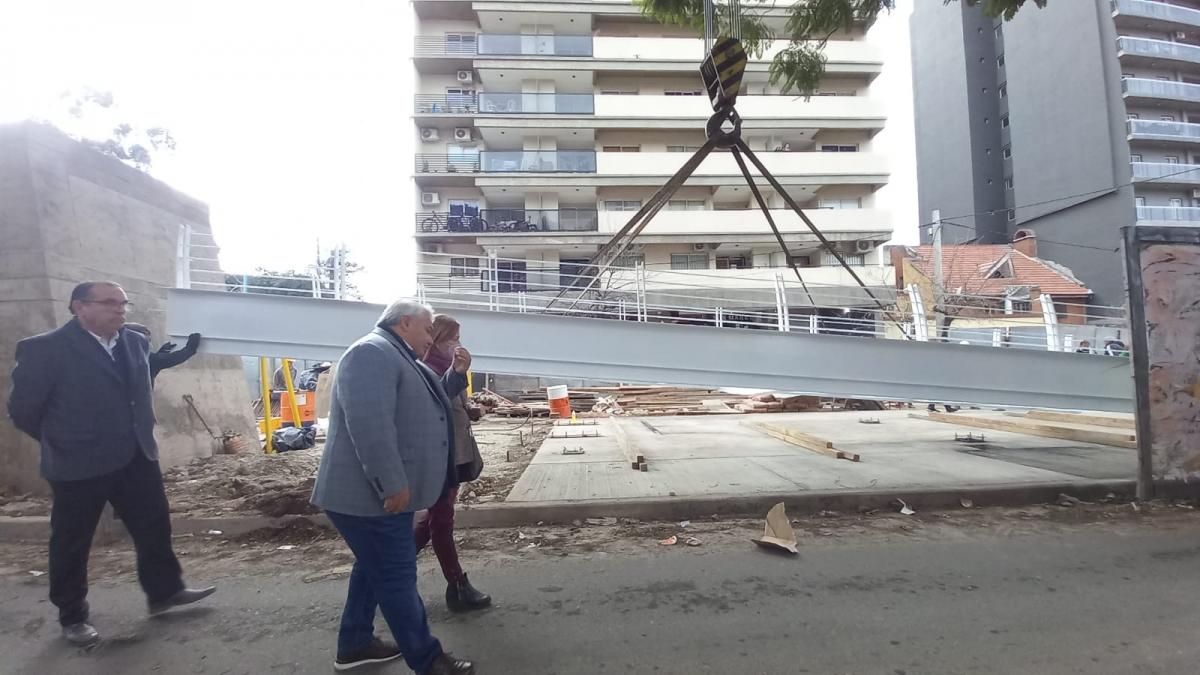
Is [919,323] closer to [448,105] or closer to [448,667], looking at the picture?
[448,667]

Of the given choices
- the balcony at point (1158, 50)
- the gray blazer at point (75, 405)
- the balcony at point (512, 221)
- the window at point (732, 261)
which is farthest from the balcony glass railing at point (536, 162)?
the balcony at point (1158, 50)

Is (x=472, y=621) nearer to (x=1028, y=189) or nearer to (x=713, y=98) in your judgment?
(x=713, y=98)

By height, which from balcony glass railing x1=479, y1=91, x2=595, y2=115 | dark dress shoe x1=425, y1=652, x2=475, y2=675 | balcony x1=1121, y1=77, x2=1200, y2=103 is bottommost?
dark dress shoe x1=425, y1=652, x2=475, y2=675

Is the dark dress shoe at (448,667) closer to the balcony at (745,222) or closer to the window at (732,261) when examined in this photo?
the balcony at (745,222)

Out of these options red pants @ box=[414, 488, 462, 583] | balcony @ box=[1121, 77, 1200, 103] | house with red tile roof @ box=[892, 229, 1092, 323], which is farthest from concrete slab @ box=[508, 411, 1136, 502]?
balcony @ box=[1121, 77, 1200, 103]

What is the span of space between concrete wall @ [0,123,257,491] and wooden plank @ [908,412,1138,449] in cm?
1164

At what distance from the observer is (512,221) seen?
80.5 ft

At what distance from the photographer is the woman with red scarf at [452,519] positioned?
125 inches

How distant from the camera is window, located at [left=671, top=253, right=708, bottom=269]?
25.7 meters

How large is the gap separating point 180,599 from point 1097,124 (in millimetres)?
40804

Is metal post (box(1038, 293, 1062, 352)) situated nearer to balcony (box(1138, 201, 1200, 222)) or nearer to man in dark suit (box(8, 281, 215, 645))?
man in dark suit (box(8, 281, 215, 645))

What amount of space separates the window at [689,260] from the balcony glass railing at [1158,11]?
26158 millimetres

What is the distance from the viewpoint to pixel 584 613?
3.19 meters

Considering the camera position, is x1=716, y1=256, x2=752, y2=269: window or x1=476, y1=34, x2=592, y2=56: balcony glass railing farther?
x1=716, y1=256, x2=752, y2=269: window
